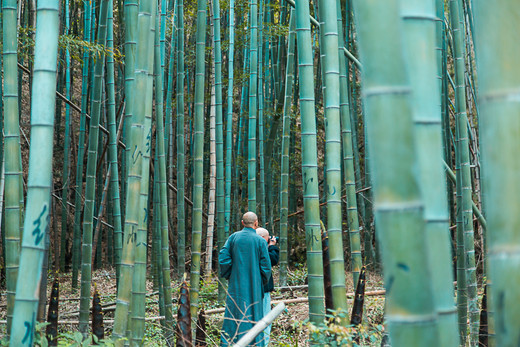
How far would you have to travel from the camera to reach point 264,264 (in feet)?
12.1

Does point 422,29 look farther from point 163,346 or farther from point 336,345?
point 163,346

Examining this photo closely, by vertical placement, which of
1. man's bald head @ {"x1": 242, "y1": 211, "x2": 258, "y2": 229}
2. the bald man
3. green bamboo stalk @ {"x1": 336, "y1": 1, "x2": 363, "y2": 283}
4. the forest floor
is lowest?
the forest floor

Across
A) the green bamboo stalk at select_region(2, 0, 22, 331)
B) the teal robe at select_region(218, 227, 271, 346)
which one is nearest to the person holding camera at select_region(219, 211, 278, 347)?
the teal robe at select_region(218, 227, 271, 346)

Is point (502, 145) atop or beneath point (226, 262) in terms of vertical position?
atop

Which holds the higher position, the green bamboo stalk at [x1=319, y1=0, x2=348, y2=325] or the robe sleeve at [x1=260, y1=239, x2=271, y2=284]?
the green bamboo stalk at [x1=319, y1=0, x2=348, y2=325]

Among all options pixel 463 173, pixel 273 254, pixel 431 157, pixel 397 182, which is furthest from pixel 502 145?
pixel 273 254

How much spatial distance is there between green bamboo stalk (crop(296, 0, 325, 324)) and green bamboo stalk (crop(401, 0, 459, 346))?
1311mm

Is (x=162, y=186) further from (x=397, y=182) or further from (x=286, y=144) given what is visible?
(x=397, y=182)

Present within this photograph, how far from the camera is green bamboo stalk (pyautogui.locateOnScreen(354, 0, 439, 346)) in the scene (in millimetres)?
896

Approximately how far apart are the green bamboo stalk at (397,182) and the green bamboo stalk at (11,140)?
1.39m

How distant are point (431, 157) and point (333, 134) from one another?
1.32m

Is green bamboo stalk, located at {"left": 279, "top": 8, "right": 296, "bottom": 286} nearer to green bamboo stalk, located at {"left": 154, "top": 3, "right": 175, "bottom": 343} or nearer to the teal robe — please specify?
green bamboo stalk, located at {"left": 154, "top": 3, "right": 175, "bottom": 343}

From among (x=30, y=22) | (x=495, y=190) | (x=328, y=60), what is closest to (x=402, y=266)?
(x=495, y=190)

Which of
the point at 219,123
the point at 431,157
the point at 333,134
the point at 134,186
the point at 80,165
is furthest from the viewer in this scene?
the point at 80,165
